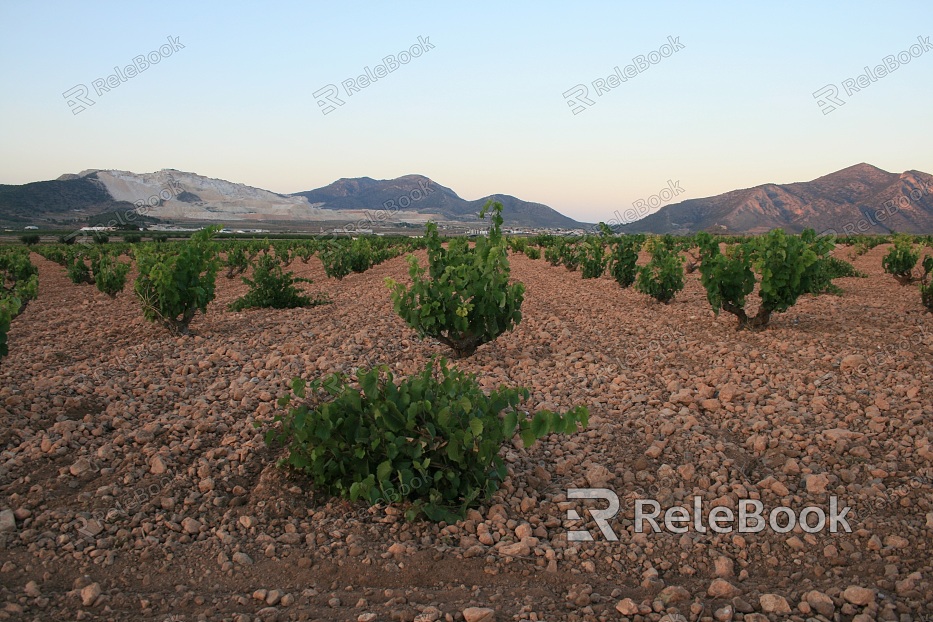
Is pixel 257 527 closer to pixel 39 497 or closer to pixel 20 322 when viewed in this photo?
pixel 39 497

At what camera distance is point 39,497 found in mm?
3000

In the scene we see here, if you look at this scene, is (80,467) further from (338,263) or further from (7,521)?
(338,263)

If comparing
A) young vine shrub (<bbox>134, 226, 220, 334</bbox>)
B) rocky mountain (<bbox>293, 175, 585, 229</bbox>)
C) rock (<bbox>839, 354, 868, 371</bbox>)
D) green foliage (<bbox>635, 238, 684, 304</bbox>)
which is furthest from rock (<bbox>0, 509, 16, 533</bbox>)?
rocky mountain (<bbox>293, 175, 585, 229</bbox>)

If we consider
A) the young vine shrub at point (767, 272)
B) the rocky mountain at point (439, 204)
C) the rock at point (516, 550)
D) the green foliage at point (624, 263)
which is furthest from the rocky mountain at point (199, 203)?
the rock at point (516, 550)

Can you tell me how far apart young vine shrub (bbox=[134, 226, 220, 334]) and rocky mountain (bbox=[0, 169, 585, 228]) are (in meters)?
89.0

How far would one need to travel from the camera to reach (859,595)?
2295mm

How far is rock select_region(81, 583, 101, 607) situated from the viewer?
2291 mm

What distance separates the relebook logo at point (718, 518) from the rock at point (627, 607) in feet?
1.81

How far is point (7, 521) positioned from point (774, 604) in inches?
133

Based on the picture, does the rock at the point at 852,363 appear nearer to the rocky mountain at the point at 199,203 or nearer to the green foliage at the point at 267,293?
the green foliage at the point at 267,293

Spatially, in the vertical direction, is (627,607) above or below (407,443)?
below

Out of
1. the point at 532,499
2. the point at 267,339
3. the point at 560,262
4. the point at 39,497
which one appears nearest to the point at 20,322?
the point at 267,339

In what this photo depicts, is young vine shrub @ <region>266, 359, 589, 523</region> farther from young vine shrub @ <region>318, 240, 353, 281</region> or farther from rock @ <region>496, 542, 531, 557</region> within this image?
young vine shrub @ <region>318, 240, 353, 281</region>

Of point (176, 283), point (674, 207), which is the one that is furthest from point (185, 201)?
point (176, 283)
